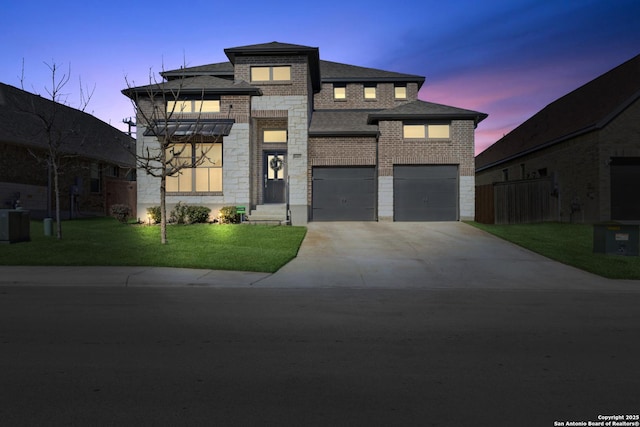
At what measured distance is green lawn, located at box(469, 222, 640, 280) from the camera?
35.9 ft

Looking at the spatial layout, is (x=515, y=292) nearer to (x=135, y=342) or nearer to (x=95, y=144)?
(x=135, y=342)

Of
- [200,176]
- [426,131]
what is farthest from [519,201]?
[200,176]

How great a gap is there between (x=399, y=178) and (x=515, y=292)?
1355 cm

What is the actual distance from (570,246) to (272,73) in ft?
50.3

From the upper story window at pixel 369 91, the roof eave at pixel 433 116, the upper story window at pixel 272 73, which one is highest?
the upper story window at pixel 369 91

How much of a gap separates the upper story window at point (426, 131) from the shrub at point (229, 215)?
9575 mm

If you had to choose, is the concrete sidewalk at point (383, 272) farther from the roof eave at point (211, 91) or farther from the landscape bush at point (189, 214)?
the roof eave at point (211, 91)

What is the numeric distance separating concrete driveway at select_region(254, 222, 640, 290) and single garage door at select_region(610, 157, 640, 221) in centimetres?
753

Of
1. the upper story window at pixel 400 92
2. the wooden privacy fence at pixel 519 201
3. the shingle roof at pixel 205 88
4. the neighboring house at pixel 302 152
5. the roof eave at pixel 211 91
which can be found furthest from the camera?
the upper story window at pixel 400 92

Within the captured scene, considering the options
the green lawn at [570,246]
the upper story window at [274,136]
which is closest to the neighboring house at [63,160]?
the upper story window at [274,136]

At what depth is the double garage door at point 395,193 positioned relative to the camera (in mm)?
21703

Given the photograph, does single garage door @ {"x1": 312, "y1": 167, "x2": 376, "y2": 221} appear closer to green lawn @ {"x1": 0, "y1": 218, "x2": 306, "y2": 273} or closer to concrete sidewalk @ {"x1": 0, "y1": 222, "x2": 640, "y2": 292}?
green lawn @ {"x1": 0, "y1": 218, "x2": 306, "y2": 273}

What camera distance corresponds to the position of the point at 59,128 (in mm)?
21547

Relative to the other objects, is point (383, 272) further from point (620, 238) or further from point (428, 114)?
point (428, 114)
